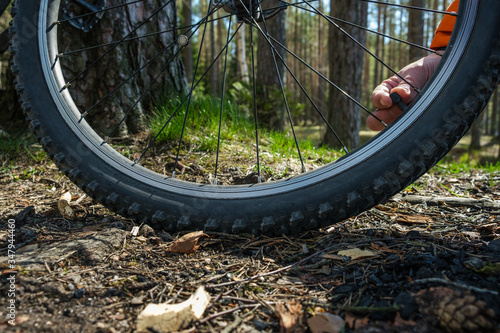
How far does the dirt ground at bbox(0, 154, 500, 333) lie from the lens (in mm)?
923

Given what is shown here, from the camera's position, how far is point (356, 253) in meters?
1.31

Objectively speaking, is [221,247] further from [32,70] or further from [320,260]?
[32,70]

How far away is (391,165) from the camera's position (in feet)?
4.39

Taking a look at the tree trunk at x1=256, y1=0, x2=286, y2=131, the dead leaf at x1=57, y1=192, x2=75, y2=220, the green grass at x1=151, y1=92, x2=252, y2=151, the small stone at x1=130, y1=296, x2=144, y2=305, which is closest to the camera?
the small stone at x1=130, y1=296, x2=144, y2=305

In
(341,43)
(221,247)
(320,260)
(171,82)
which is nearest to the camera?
(320,260)

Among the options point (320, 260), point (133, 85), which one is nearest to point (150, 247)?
point (320, 260)

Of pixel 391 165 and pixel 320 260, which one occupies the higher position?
pixel 391 165

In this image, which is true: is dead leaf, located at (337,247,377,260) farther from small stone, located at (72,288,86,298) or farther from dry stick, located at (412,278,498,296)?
small stone, located at (72,288,86,298)

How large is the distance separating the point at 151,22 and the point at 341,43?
350 centimetres

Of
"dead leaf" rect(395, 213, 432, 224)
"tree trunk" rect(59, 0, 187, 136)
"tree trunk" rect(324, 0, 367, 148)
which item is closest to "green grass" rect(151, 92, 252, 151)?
"tree trunk" rect(59, 0, 187, 136)

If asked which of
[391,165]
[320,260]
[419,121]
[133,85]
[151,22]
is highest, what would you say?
[151,22]

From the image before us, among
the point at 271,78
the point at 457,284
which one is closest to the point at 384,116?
the point at 457,284

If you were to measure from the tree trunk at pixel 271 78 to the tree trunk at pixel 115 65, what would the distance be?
2419 mm

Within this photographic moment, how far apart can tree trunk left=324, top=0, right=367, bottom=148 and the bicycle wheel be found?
12.7ft
